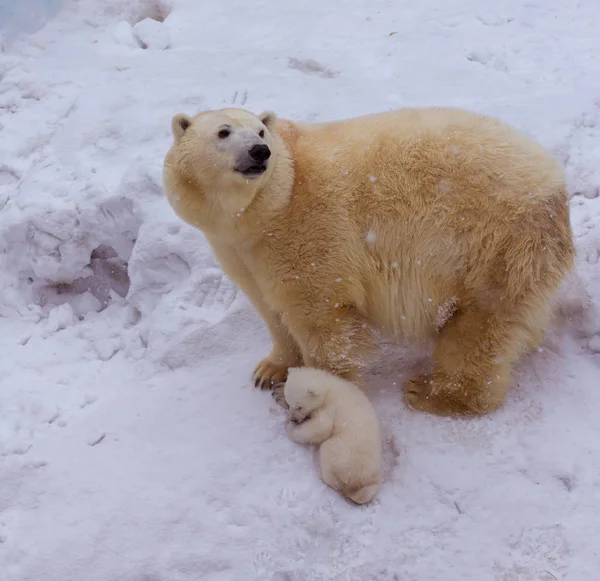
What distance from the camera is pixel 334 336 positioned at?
353 centimetres

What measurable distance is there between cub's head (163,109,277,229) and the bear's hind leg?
4.33 feet

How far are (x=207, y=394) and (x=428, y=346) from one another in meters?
1.36

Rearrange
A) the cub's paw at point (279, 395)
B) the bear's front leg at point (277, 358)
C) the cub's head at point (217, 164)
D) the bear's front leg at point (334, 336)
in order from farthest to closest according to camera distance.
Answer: the bear's front leg at point (277, 358) → the cub's paw at point (279, 395) → the bear's front leg at point (334, 336) → the cub's head at point (217, 164)

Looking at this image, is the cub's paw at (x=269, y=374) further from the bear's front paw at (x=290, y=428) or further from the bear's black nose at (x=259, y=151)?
the bear's black nose at (x=259, y=151)

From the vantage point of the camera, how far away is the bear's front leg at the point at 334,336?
352cm

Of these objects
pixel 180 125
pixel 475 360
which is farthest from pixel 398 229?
pixel 180 125

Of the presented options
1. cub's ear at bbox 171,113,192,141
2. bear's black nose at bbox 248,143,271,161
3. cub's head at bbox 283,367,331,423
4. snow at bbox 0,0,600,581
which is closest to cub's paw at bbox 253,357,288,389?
snow at bbox 0,0,600,581

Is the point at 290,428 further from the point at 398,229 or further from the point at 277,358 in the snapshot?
the point at 398,229

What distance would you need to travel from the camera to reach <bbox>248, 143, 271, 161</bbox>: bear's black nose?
10.6 ft

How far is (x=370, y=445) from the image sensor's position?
10.5 feet

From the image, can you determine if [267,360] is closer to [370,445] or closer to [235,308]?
[235,308]

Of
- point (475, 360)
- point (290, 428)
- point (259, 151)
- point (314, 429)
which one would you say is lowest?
point (290, 428)

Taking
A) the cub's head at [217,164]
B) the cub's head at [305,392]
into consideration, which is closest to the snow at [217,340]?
the cub's head at [305,392]

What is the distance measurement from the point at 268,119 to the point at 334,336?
1261 mm
